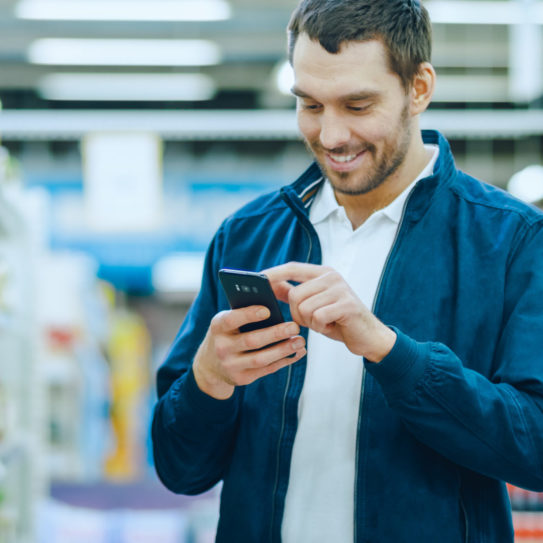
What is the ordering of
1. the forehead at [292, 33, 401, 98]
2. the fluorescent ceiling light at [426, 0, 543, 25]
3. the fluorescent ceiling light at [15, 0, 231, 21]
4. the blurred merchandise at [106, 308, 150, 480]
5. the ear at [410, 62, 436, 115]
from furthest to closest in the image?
1. the blurred merchandise at [106, 308, 150, 480]
2. the fluorescent ceiling light at [426, 0, 543, 25]
3. the fluorescent ceiling light at [15, 0, 231, 21]
4. the ear at [410, 62, 436, 115]
5. the forehead at [292, 33, 401, 98]

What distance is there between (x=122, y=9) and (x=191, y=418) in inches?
208

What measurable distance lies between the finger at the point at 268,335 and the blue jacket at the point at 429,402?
0.49 ft

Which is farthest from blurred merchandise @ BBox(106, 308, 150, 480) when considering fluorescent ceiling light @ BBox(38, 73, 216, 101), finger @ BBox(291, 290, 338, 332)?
finger @ BBox(291, 290, 338, 332)

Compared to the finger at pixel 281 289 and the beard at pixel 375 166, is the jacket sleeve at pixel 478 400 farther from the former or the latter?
the beard at pixel 375 166

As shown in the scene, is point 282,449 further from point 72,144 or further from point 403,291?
point 72,144

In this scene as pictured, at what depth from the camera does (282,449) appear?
149 centimetres

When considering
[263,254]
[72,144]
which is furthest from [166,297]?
[263,254]

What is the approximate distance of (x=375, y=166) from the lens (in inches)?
60.2

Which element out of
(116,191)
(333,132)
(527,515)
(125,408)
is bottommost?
(125,408)

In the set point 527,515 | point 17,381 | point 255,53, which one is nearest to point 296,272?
point 17,381

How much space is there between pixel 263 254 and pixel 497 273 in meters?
0.49

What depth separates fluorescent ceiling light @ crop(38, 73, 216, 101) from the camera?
31.2 feet

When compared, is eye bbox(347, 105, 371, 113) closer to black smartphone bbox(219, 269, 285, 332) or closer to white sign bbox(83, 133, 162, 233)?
black smartphone bbox(219, 269, 285, 332)

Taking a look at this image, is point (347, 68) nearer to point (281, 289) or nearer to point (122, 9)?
point (281, 289)
